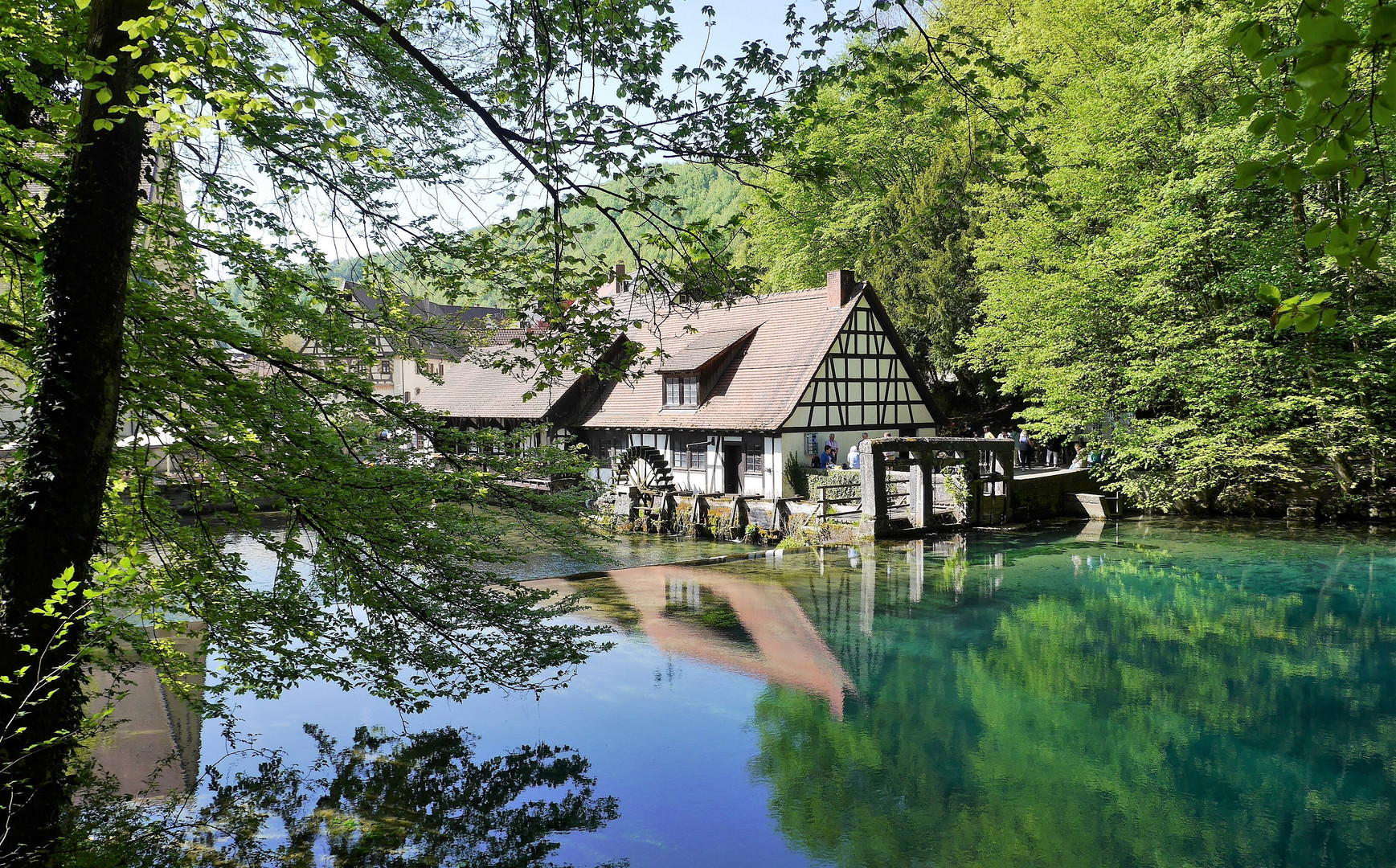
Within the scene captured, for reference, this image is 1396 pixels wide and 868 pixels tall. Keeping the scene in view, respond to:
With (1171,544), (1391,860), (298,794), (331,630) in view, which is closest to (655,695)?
(298,794)

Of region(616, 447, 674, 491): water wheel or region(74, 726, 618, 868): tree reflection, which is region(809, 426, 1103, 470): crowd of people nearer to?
region(616, 447, 674, 491): water wheel

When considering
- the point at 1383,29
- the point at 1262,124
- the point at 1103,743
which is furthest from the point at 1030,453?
the point at 1383,29

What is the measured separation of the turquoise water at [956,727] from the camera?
22.4 feet

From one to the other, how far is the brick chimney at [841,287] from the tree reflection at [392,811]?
18052mm

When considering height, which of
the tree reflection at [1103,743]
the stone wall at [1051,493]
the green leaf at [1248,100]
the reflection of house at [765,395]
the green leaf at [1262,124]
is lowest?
the tree reflection at [1103,743]

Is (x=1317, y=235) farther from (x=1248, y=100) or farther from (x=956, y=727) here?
(x=956, y=727)

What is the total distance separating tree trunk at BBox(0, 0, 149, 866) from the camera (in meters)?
3.97

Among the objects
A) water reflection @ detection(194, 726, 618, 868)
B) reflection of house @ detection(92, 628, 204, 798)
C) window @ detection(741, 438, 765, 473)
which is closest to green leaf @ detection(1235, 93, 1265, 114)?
water reflection @ detection(194, 726, 618, 868)

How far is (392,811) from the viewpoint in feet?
22.2

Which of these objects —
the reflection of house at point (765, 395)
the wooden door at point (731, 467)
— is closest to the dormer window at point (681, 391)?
the reflection of house at point (765, 395)

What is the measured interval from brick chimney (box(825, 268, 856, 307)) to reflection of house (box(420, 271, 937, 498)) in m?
0.04

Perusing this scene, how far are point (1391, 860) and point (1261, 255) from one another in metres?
16.5

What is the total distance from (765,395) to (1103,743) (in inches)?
613

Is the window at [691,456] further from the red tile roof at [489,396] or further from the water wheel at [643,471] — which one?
the red tile roof at [489,396]
